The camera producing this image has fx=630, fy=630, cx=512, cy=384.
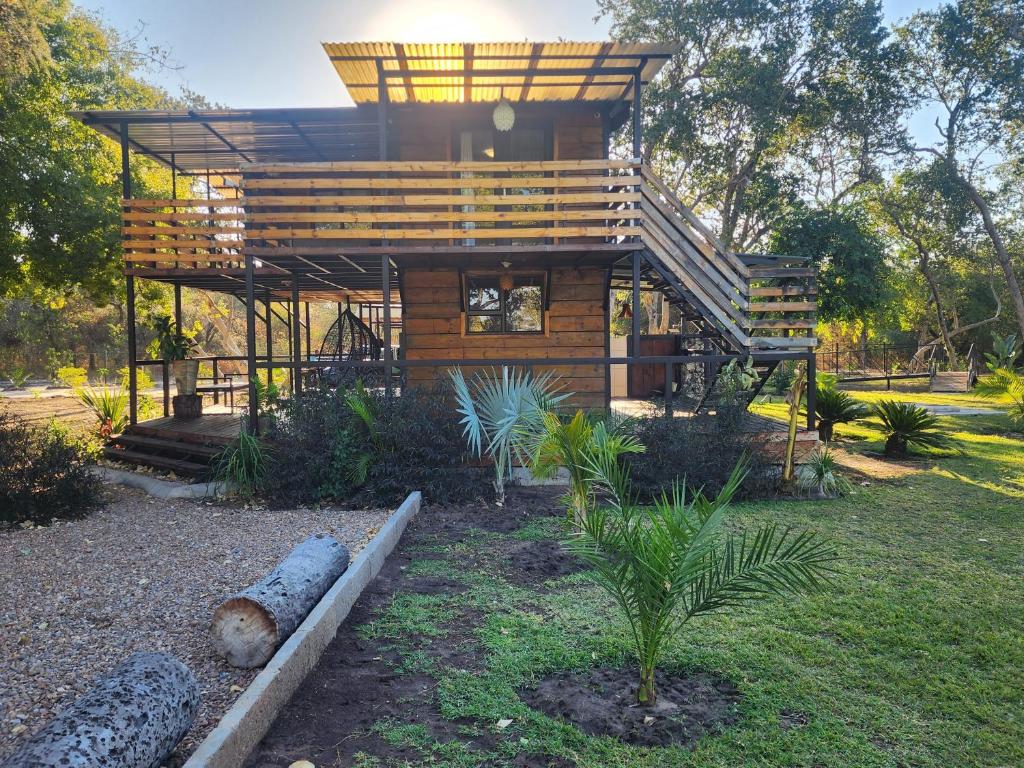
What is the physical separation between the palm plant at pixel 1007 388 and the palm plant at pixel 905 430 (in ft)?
7.95

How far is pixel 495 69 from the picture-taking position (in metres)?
9.57

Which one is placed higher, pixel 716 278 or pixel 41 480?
pixel 716 278

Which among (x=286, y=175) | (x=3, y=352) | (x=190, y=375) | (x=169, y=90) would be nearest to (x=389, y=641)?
(x=190, y=375)

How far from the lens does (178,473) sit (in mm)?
9984

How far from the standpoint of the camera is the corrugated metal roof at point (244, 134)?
34.6 ft

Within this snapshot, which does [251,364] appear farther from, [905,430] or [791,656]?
[905,430]

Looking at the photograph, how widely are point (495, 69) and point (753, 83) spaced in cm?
1209

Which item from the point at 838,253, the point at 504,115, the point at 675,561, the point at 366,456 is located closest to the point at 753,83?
the point at 838,253

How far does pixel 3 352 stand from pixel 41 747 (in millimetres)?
38359

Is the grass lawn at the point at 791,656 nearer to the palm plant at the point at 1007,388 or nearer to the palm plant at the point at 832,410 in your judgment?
the palm plant at the point at 832,410

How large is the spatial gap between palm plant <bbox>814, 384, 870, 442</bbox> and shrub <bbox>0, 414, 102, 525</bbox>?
1203 cm

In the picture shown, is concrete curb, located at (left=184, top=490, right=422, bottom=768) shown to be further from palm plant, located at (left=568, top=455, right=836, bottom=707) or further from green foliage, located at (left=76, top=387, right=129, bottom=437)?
green foliage, located at (left=76, top=387, right=129, bottom=437)

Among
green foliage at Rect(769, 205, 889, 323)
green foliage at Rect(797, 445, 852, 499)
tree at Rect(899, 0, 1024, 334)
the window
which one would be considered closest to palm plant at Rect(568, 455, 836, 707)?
green foliage at Rect(797, 445, 852, 499)

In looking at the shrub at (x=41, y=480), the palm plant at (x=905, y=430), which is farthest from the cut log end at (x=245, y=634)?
the palm plant at (x=905, y=430)
